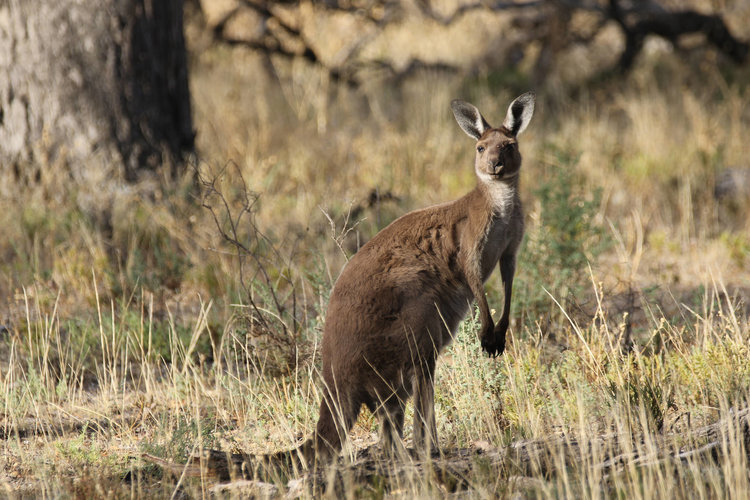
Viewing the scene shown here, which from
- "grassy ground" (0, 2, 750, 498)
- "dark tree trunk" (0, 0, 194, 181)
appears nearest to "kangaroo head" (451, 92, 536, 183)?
"grassy ground" (0, 2, 750, 498)

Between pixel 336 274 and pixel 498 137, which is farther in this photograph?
pixel 336 274

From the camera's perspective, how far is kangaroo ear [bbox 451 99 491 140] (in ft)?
13.4

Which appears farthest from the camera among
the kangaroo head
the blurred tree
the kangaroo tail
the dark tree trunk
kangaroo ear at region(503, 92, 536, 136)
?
the blurred tree

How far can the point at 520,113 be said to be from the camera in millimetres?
4086

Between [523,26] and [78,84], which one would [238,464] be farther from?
[523,26]

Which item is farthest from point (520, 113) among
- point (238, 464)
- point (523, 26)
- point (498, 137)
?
point (523, 26)

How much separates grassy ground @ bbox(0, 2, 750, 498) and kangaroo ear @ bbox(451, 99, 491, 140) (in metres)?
0.73

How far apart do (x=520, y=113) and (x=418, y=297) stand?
1.15 metres

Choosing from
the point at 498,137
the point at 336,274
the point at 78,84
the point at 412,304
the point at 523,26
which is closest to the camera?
the point at 412,304

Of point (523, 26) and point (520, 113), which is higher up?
point (523, 26)

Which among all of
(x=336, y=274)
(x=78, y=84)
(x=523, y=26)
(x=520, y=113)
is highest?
(x=523, y=26)

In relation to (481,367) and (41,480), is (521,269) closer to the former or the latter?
(481,367)

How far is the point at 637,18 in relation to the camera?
35.7 feet

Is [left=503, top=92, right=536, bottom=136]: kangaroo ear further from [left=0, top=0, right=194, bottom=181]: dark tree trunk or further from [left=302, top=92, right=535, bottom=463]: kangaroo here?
[left=0, top=0, right=194, bottom=181]: dark tree trunk
